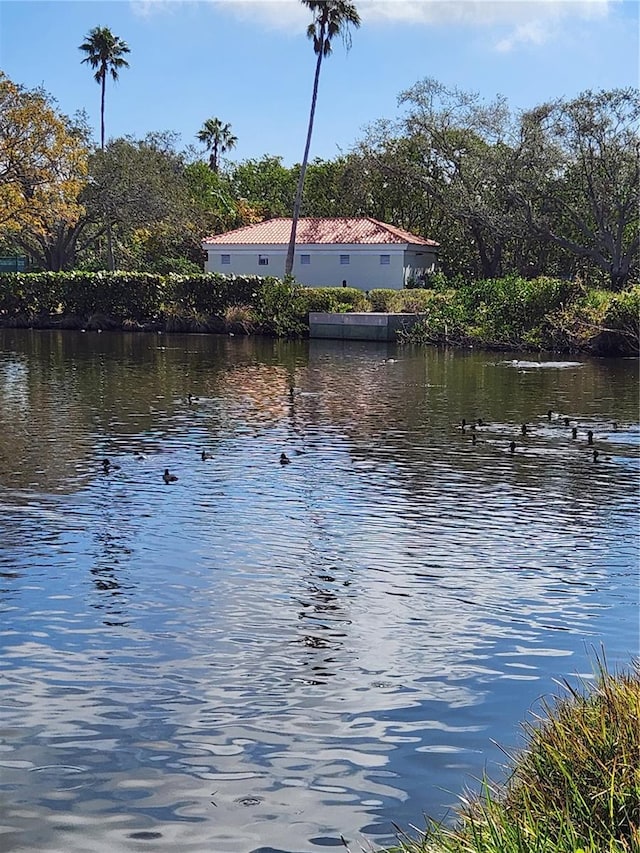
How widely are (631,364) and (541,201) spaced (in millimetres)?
18640

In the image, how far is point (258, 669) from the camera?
812 cm

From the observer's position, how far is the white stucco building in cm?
6144

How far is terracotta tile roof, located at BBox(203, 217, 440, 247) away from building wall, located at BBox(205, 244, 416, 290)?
16.3 inches

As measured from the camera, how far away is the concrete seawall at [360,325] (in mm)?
48438

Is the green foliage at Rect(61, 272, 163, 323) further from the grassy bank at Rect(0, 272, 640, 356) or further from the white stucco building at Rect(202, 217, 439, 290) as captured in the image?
the white stucco building at Rect(202, 217, 439, 290)

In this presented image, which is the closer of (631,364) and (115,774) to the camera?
(115,774)

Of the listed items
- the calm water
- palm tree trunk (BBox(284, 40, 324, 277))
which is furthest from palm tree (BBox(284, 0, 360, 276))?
the calm water

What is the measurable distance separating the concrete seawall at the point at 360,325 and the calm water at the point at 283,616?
89.4 feet

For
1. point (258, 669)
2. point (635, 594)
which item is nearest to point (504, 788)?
point (258, 669)

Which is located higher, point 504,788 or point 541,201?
point 541,201

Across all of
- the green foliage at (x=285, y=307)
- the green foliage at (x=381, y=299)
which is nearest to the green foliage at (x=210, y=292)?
the green foliage at (x=285, y=307)

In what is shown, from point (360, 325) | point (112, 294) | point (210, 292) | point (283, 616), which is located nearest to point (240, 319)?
point (210, 292)

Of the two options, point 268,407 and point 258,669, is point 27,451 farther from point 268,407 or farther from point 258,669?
point 258,669

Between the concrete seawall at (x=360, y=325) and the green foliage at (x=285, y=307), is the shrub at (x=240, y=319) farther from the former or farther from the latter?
the concrete seawall at (x=360, y=325)
